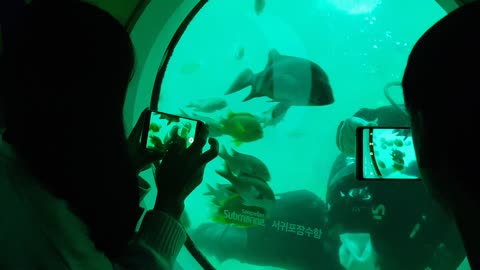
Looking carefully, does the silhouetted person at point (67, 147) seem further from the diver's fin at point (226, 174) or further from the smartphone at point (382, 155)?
the diver's fin at point (226, 174)

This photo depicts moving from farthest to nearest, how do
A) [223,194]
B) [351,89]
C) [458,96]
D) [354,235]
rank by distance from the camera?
[351,89]
[354,235]
[223,194]
[458,96]

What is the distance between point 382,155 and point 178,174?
1.92 ft

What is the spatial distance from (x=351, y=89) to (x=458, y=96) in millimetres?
4369

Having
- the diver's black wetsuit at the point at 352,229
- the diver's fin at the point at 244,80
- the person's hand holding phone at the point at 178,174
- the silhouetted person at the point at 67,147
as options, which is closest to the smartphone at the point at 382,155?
the person's hand holding phone at the point at 178,174

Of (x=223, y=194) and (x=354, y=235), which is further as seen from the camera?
(x=354, y=235)

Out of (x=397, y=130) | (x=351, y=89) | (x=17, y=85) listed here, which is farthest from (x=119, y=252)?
(x=351, y=89)

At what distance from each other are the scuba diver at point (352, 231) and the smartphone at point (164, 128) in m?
1.17

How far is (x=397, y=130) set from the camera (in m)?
1.08

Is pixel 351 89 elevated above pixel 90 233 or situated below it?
above

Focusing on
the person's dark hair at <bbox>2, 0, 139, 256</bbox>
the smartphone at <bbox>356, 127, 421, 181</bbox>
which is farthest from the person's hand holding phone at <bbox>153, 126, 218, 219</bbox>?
the smartphone at <bbox>356, 127, 421, 181</bbox>

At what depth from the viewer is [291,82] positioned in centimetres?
232

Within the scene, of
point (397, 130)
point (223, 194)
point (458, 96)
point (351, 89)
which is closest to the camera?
point (458, 96)

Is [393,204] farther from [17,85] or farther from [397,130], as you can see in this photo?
[17,85]

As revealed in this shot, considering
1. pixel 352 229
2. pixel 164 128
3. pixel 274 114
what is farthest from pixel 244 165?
pixel 164 128
